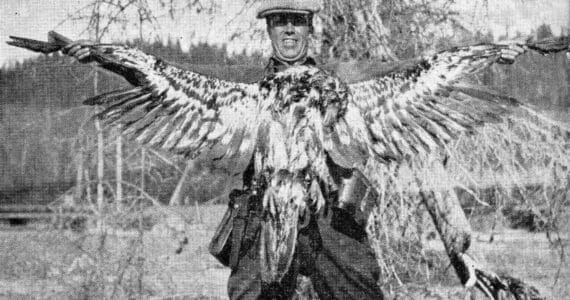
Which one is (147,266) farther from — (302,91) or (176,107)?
(302,91)

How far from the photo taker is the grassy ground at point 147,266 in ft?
20.4

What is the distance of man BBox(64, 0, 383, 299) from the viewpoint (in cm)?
365

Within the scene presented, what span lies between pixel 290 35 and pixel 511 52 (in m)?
1.07

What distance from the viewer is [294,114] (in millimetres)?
3678

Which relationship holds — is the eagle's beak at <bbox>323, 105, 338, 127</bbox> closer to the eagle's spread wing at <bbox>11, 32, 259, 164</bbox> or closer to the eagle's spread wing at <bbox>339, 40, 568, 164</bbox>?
the eagle's spread wing at <bbox>339, 40, 568, 164</bbox>

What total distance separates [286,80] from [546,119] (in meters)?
2.16

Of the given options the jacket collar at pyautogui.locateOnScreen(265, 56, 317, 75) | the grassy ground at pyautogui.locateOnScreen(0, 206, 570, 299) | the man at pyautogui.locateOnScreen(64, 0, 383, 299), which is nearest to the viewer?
the man at pyautogui.locateOnScreen(64, 0, 383, 299)

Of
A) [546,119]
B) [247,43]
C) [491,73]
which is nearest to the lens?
[546,119]

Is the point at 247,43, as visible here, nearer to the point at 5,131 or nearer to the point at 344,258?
the point at 344,258

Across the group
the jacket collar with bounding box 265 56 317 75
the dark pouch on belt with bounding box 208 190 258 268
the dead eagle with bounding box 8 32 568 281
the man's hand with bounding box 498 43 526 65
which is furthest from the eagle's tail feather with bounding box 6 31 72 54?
the man's hand with bounding box 498 43 526 65

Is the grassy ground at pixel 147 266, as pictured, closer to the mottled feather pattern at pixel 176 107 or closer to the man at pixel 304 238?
the mottled feather pattern at pixel 176 107

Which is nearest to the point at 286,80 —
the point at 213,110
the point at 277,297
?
the point at 213,110

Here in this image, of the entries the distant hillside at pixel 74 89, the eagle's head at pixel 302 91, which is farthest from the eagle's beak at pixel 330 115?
the distant hillside at pixel 74 89

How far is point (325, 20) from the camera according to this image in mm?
6070
